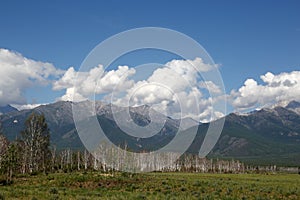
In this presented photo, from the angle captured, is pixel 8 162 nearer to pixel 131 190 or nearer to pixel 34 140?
pixel 131 190

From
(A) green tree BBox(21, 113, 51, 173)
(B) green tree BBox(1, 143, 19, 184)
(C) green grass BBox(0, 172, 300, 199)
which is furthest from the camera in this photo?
(A) green tree BBox(21, 113, 51, 173)

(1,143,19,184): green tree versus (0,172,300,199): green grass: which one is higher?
(1,143,19,184): green tree

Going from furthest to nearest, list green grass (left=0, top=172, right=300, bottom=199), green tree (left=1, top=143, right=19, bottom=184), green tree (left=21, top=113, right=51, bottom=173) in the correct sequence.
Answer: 1. green tree (left=21, top=113, right=51, bottom=173)
2. green tree (left=1, top=143, right=19, bottom=184)
3. green grass (left=0, top=172, right=300, bottom=199)

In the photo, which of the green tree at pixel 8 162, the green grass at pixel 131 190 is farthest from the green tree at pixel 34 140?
the green grass at pixel 131 190

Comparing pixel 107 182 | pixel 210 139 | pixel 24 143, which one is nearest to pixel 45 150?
pixel 24 143

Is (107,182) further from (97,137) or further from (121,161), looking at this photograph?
(121,161)

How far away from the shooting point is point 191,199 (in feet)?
91.1

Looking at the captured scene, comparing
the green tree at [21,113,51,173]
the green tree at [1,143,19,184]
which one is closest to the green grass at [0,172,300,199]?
the green tree at [1,143,19,184]

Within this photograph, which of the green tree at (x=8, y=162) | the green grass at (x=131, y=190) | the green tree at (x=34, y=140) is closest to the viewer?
the green grass at (x=131, y=190)

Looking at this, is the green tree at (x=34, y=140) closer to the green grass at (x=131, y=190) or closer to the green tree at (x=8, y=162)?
the green tree at (x=8, y=162)

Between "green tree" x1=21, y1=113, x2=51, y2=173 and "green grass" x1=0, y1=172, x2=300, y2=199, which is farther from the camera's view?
"green tree" x1=21, y1=113, x2=51, y2=173

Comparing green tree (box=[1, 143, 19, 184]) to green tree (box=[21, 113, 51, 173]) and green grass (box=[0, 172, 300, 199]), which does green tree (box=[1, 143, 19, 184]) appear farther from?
green tree (box=[21, 113, 51, 173])

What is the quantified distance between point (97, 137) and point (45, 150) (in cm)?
6090

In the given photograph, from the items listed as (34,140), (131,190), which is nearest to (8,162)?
(131,190)
